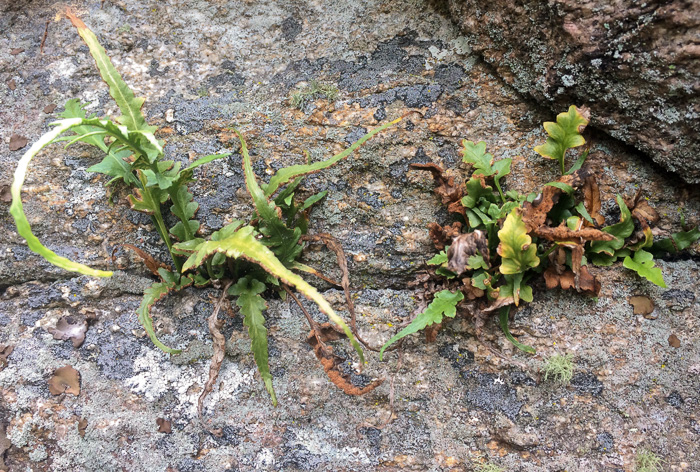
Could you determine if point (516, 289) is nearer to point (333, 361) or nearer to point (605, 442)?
point (605, 442)

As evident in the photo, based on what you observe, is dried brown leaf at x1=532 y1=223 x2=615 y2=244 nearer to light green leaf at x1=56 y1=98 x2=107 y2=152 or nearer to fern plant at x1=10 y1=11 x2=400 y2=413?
fern plant at x1=10 y1=11 x2=400 y2=413

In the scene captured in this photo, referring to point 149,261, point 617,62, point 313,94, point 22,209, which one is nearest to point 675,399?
point 617,62

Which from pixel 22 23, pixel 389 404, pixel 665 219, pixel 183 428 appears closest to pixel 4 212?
pixel 22 23

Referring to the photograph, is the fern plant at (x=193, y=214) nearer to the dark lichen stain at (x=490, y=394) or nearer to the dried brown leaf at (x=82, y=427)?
the dried brown leaf at (x=82, y=427)

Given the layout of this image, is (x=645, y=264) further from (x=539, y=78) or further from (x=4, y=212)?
(x=4, y=212)

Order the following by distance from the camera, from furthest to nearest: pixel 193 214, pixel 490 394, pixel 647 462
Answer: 1. pixel 193 214
2. pixel 490 394
3. pixel 647 462

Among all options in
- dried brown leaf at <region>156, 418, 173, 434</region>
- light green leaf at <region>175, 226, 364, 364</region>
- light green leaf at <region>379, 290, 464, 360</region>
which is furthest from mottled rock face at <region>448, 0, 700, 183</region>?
dried brown leaf at <region>156, 418, 173, 434</region>

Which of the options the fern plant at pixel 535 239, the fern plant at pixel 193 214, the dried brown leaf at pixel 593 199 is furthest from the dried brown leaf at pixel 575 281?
the fern plant at pixel 193 214
